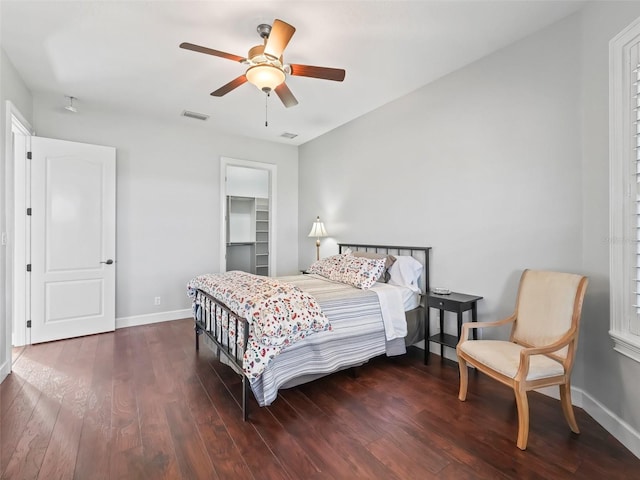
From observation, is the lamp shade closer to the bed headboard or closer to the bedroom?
the bedroom

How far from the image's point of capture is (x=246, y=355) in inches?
82.8

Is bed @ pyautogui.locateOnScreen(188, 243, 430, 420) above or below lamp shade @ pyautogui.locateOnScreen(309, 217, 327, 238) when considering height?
below

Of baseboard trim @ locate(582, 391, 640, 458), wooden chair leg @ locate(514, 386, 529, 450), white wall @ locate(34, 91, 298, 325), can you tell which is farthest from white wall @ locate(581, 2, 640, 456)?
white wall @ locate(34, 91, 298, 325)

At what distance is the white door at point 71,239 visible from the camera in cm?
360

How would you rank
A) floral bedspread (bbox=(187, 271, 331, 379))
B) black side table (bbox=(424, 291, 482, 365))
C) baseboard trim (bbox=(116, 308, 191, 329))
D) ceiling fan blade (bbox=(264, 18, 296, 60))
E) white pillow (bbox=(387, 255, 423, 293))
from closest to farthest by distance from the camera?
ceiling fan blade (bbox=(264, 18, 296, 60)), floral bedspread (bbox=(187, 271, 331, 379)), black side table (bbox=(424, 291, 482, 365)), white pillow (bbox=(387, 255, 423, 293)), baseboard trim (bbox=(116, 308, 191, 329))

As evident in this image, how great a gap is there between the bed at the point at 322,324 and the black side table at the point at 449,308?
0.73 feet

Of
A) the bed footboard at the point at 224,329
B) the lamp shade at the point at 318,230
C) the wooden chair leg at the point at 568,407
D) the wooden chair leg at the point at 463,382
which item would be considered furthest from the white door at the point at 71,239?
the wooden chair leg at the point at 568,407

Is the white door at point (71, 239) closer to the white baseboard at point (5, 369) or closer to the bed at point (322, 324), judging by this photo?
the white baseboard at point (5, 369)

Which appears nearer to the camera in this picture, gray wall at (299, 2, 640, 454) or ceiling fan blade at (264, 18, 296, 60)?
ceiling fan blade at (264, 18, 296, 60)

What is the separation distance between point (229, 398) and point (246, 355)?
597 millimetres

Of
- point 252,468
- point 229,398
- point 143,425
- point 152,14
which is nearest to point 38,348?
point 143,425

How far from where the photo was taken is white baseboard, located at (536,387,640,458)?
1.84 metres

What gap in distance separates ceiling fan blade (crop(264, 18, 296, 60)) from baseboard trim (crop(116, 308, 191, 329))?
152 inches

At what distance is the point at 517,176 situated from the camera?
270 cm
